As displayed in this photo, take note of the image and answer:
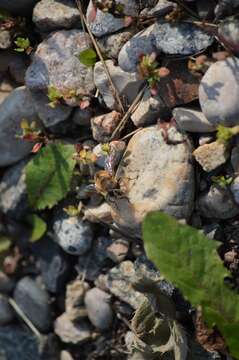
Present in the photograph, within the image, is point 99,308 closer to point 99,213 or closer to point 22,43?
point 99,213

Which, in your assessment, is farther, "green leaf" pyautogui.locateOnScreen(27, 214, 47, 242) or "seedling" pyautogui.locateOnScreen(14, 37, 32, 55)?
"green leaf" pyautogui.locateOnScreen(27, 214, 47, 242)

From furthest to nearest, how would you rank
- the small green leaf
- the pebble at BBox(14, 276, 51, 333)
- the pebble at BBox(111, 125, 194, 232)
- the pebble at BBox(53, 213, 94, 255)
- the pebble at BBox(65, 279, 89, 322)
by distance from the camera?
the pebble at BBox(14, 276, 51, 333), the pebble at BBox(65, 279, 89, 322), the pebble at BBox(53, 213, 94, 255), the small green leaf, the pebble at BBox(111, 125, 194, 232)

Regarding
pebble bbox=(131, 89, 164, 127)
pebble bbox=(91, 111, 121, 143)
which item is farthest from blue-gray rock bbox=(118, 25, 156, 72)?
pebble bbox=(91, 111, 121, 143)

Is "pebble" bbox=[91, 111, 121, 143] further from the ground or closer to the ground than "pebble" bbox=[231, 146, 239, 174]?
further from the ground

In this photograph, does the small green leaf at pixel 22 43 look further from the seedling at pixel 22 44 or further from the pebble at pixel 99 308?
the pebble at pixel 99 308

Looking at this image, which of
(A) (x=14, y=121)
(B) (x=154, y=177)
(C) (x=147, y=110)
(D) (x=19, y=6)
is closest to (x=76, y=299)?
(B) (x=154, y=177)

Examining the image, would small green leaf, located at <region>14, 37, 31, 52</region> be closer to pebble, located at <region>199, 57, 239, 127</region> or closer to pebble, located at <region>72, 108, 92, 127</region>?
pebble, located at <region>72, 108, 92, 127</region>

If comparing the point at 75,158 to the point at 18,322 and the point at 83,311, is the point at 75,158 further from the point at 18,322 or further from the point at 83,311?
the point at 18,322

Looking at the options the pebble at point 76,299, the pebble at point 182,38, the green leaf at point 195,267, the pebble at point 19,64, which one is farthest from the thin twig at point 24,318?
the pebble at point 182,38
